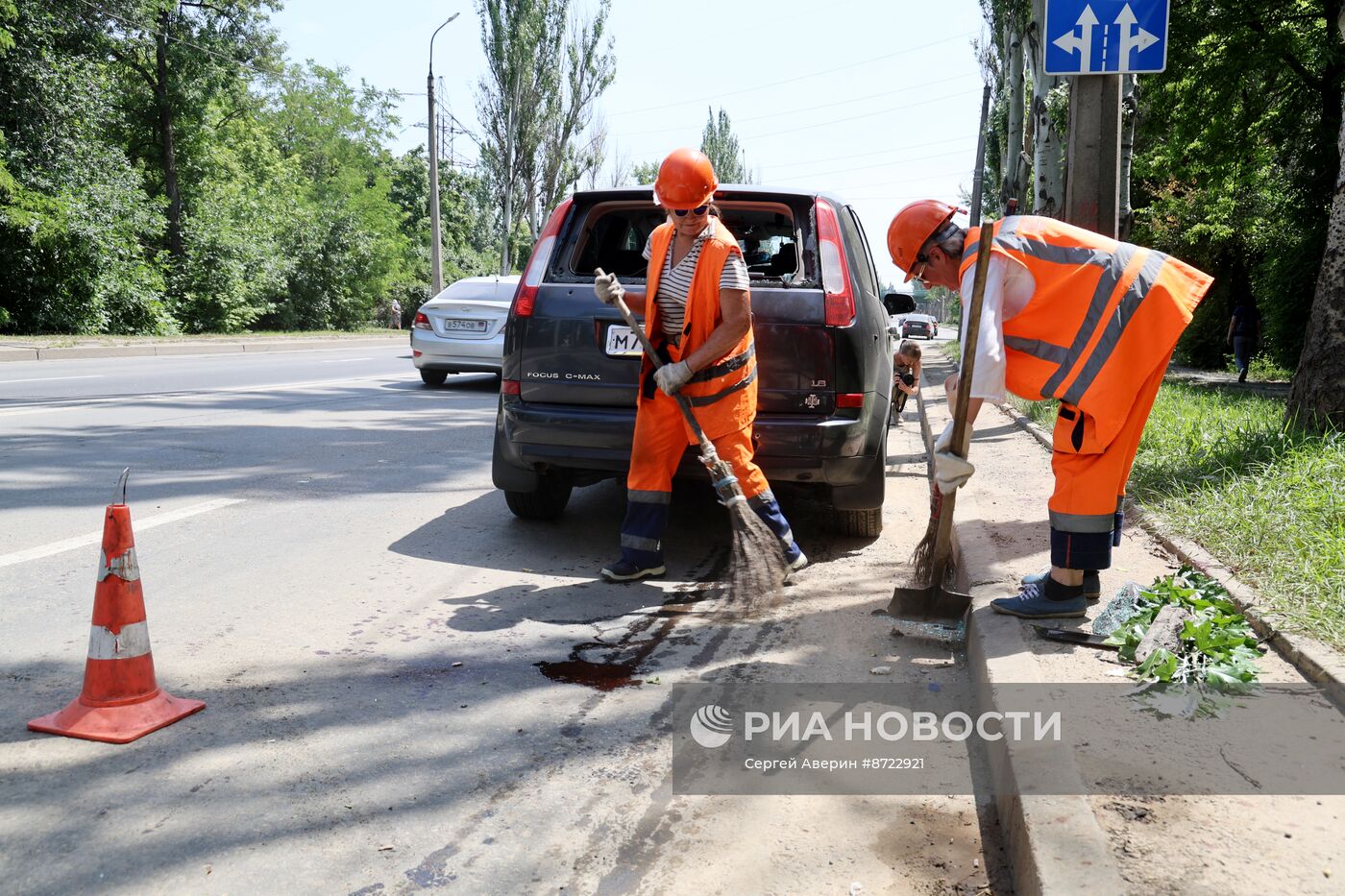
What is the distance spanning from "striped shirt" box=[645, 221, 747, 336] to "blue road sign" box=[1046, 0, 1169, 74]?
3022mm

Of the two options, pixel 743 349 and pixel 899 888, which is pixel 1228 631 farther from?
pixel 743 349

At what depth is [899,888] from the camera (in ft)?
7.86

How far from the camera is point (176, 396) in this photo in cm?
1121

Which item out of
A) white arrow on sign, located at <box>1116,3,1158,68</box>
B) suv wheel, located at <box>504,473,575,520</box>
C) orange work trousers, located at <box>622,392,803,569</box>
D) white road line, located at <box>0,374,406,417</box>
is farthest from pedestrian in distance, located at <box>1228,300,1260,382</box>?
orange work trousers, located at <box>622,392,803,569</box>

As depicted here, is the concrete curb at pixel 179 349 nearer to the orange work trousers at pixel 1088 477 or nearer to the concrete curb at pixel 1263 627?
the concrete curb at pixel 1263 627

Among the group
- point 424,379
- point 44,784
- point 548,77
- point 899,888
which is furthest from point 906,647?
point 548,77

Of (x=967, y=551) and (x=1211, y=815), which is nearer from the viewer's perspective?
(x=1211, y=815)

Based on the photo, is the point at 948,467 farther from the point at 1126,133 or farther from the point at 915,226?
the point at 1126,133

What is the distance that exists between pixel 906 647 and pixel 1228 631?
3.54 feet

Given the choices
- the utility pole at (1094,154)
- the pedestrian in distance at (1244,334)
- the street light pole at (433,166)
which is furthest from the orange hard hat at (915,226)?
the street light pole at (433,166)

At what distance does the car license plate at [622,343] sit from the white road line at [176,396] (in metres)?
6.55

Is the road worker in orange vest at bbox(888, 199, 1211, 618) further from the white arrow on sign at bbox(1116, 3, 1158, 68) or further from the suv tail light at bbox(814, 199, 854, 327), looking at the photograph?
the white arrow on sign at bbox(1116, 3, 1158, 68)

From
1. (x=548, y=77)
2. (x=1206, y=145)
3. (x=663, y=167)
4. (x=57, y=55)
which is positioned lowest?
(x=663, y=167)

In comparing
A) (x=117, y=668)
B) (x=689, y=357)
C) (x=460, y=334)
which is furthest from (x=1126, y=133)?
(x=117, y=668)
